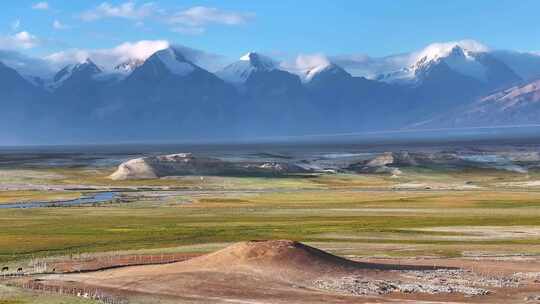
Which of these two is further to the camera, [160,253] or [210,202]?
[210,202]

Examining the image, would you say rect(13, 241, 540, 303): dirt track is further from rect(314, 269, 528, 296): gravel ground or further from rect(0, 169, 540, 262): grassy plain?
rect(0, 169, 540, 262): grassy plain

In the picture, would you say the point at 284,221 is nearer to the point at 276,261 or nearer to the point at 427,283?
the point at 276,261

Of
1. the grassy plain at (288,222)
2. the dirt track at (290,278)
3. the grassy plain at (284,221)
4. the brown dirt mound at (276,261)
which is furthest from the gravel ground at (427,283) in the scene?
the grassy plain at (284,221)

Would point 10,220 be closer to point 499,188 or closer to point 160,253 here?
point 160,253

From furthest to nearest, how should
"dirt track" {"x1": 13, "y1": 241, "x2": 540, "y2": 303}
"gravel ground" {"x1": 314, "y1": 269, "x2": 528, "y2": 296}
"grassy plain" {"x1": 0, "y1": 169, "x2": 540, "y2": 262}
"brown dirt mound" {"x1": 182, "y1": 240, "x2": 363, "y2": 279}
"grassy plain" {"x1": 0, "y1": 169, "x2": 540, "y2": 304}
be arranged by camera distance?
"grassy plain" {"x1": 0, "y1": 169, "x2": 540, "y2": 262} → "grassy plain" {"x1": 0, "y1": 169, "x2": 540, "y2": 304} → "brown dirt mound" {"x1": 182, "y1": 240, "x2": 363, "y2": 279} → "gravel ground" {"x1": 314, "y1": 269, "x2": 528, "y2": 296} → "dirt track" {"x1": 13, "y1": 241, "x2": 540, "y2": 303}

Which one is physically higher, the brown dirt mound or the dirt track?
the brown dirt mound

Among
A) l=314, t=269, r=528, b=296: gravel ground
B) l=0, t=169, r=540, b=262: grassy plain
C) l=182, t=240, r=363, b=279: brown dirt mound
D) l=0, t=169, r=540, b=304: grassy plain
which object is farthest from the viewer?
l=0, t=169, r=540, b=262: grassy plain

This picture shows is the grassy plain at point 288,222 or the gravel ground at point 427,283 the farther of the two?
the grassy plain at point 288,222

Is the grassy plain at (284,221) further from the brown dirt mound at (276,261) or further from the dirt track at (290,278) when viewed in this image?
the brown dirt mound at (276,261)

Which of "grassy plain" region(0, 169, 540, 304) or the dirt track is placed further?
"grassy plain" region(0, 169, 540, 304)

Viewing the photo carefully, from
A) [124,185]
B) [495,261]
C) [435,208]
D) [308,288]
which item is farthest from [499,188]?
[308,288]

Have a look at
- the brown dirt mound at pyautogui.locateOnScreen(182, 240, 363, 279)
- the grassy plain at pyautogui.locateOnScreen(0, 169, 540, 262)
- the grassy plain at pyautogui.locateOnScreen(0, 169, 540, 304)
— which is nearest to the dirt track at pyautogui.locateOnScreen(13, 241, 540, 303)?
the brown dirt mound at pyautogui.locateOnScreen(182, 240, 363, 279)
